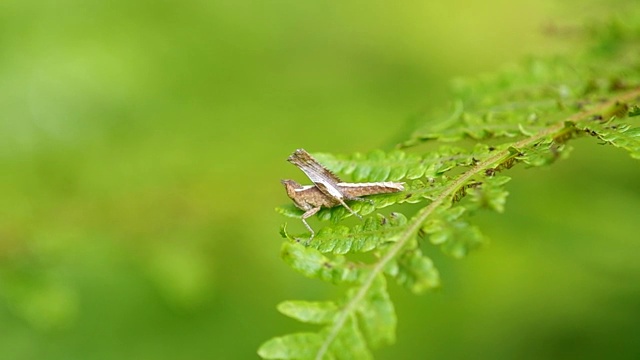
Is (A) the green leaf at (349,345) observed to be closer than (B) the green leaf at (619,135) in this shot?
Yes

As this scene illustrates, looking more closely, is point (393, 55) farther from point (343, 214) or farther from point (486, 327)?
point (343, 214)

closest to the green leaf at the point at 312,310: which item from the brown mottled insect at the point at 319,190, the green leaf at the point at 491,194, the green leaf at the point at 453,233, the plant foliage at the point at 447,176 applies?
the plant foliage at the point at 447,176

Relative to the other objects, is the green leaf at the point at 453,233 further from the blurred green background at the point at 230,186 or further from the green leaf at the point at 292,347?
the blurred green background at the point at 230,186

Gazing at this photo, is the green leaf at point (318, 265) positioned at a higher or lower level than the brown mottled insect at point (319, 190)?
A: lower

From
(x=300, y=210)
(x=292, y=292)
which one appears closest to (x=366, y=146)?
(x=292, y=292)

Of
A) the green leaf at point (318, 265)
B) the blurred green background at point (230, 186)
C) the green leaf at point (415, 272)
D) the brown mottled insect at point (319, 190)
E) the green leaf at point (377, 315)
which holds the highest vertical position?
the blurred green background at point (230, 186)

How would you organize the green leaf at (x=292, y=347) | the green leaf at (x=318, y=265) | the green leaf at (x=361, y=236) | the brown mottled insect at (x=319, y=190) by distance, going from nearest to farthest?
1. the green leaf at (x=292, y=347)
2. the green leaf at (x=318, y=265)
3. the green leaf at (x=361, y=236)
4. the brown mottled insect at (x=319, y=190)

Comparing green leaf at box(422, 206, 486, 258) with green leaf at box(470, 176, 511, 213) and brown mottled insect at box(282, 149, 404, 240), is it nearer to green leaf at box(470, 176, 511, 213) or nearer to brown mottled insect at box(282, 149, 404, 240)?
green leaf at box(470, 176, 511, 213)

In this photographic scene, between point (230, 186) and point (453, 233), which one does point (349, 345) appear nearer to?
point (453, 233)
